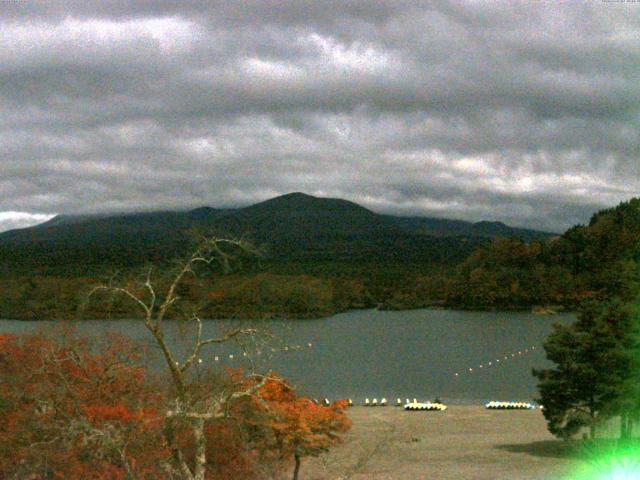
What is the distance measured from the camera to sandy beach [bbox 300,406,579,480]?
21.0 meters

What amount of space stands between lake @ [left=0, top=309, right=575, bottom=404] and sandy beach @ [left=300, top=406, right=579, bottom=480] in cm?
549

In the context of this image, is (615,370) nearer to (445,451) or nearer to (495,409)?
(445,451)

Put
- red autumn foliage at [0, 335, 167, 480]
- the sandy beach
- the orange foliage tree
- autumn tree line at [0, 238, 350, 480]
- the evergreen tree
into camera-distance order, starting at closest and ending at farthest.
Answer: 1. autumn tree line at [0, 238, 350, 480]
2. red autumn foliage at [0, 335, 167, 480]
3. the orange foliage tree
4. the sandy beach
5. the evergreen tree

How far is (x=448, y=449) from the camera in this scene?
27.0 metres

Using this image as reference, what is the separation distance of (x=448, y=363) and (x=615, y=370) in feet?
141

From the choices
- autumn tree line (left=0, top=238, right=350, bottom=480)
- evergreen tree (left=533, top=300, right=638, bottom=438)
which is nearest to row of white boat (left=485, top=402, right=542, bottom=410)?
evergreen tree (left=533, top=300, right=638, bottom=438)

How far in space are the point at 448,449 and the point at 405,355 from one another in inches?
1665

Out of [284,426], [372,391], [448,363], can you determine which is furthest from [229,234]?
[448,363]

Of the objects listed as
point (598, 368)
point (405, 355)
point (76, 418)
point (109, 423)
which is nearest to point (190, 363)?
point (109, 423)

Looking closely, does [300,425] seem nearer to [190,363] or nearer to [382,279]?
[190,363]

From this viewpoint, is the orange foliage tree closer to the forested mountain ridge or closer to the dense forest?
the dense forest

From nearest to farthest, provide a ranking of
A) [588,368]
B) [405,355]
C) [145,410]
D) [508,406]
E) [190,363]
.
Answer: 1. [190,363]
2. [145,410]
3. [588,368]
4. [508,406]
5. [405,355]

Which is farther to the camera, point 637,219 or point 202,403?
point 637,219

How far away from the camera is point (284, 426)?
57.7ft
